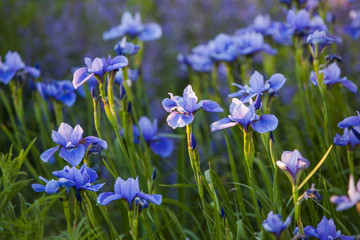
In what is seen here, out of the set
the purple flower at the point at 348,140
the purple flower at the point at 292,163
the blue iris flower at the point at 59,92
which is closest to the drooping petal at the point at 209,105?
the purple flower at the point at 292,163

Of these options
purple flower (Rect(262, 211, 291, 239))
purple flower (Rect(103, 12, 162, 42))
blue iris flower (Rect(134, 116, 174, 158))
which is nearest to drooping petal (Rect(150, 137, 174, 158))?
blue iris flower (Rect(134, 116, 174, 158))

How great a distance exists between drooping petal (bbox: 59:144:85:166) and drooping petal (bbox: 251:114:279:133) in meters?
0.65

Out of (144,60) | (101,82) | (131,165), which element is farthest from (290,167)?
(144,60)

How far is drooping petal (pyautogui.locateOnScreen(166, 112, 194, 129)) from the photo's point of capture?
1.43 meters

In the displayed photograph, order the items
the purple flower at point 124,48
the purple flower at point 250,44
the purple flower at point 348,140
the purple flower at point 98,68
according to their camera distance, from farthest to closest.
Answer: the purple flower at point 250,44 → the purple flower at point 124,48 → the purple flower at point 348,140 → the purple flower at point 98,68

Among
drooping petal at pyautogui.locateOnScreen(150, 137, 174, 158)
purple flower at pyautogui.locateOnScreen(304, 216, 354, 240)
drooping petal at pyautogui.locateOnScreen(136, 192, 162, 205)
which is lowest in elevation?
purple flower at pyautogui.locateOnScreen(304, 216, 354, 240)

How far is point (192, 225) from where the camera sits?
8.24 feet

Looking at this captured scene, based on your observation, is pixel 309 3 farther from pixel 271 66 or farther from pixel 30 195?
pixel 30 195

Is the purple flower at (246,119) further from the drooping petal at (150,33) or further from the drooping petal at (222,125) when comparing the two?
the drooping petal at (150,33)

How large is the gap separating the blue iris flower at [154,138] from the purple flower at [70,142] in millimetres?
781

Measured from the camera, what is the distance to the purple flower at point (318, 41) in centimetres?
190

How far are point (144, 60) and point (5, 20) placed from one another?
62.1 inches

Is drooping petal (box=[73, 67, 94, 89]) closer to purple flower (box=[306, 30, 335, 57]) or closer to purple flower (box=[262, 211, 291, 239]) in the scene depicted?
purple flower (box=[262, 211, 291, 239])

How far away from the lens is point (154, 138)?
240 cm
